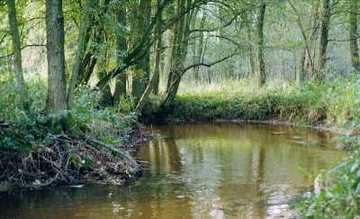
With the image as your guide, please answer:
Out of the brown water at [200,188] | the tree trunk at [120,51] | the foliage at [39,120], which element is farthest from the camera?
the tree trunk at [120,51]

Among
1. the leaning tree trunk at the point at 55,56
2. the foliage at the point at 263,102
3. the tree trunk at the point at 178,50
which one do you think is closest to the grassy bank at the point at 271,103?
the foliage at the point at 263,102

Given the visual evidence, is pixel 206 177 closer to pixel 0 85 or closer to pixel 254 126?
pixel 0 85

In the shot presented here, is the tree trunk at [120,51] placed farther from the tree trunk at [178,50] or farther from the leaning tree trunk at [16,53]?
the leaning tree trunk at [16,53]

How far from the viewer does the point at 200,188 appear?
8.37 metres

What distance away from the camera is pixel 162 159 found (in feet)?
37.0

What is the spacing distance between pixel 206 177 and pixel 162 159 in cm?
213

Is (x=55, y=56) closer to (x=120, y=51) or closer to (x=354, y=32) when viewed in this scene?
(x=120, y=51)

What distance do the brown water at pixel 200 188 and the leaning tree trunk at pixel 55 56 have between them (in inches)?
71.7

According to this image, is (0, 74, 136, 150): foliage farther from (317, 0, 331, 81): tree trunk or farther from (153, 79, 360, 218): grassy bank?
(317, 0, 331, 81): tree trunk

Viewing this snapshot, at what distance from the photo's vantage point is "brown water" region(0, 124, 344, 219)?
709cm

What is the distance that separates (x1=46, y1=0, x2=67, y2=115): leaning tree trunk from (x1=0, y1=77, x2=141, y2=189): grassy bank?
0.25 metres

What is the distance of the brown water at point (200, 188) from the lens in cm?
709

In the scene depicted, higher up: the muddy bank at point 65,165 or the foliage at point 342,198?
the foliage at point 342,198

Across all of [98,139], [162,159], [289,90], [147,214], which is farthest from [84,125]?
[289,90]
